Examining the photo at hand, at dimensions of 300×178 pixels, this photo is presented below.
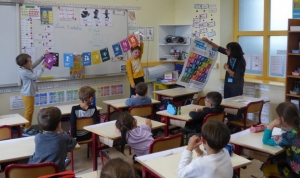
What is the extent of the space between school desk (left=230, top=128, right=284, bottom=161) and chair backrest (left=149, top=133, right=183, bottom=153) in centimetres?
48

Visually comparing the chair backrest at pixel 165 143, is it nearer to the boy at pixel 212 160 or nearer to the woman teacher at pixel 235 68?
the boy at pixel 212 160

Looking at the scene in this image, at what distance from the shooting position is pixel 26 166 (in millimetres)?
2357

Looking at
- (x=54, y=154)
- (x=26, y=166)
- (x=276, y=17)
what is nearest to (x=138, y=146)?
(x=54, y=154)

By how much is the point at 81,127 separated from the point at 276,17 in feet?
13.2

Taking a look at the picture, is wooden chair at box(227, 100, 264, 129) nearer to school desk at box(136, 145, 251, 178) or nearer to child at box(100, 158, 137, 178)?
school desk at box(136, 145, 251, 178)

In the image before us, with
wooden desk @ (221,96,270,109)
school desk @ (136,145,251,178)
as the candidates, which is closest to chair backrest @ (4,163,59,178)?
school desk @ (136,145,251,178)

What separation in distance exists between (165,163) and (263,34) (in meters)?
4.46

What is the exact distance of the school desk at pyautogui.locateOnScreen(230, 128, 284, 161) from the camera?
2.85m

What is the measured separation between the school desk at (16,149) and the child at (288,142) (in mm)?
1690

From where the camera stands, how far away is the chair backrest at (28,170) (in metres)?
2.36

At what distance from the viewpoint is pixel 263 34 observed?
6215 mm

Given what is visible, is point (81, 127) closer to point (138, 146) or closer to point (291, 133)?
point (138, 146)

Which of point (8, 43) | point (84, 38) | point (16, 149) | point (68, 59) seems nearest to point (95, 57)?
point (84, 38)

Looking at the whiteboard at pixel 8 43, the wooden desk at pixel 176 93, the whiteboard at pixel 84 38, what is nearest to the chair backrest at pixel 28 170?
the whiteboard at pixel 8 43
